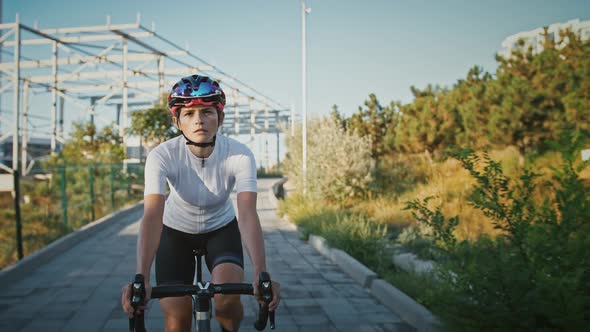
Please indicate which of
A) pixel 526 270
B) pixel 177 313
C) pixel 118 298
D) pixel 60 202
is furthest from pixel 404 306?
pixel 60 202

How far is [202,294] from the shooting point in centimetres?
220

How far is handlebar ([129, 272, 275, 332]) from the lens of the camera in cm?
202

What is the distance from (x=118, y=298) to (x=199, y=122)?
149 inches

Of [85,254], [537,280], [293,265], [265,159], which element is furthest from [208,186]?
[265,159]

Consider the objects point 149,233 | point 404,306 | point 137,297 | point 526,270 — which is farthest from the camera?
point 404,306

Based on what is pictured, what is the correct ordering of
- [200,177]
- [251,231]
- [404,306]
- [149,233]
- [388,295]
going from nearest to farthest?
1. [149,233]
2. [251,231]
3. [200,177]
4. [404,306]
5. [388,295]

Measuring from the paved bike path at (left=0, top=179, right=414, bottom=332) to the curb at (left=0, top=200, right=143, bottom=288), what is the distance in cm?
11

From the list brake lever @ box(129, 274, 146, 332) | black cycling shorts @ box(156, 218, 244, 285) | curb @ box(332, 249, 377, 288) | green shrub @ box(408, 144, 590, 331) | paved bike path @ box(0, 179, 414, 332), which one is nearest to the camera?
brake lever @ box(129, 274, 146, 332)

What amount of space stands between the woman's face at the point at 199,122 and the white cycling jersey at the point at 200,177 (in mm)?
165

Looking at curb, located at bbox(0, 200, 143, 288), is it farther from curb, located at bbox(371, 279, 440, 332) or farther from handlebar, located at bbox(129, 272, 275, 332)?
handlebar, located at bbox(129, 272, 275, 332)

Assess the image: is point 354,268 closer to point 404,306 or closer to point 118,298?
point 404,306

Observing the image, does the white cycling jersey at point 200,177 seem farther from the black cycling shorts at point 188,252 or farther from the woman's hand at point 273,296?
the woman's hand at point 273,296

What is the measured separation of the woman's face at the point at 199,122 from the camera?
2785mm

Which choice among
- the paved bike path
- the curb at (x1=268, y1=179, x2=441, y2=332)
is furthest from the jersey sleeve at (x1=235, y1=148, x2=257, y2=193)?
the paved bike path
